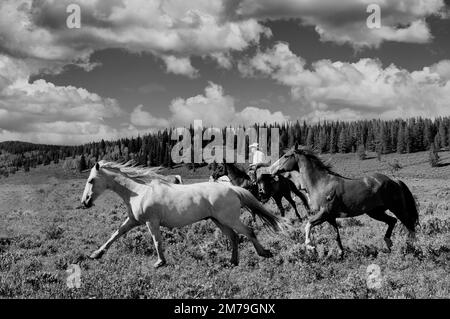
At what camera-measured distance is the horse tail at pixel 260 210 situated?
10.6 meters

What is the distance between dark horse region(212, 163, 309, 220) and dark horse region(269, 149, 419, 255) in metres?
6.56

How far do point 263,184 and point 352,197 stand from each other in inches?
325

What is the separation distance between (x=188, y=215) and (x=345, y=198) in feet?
13.5

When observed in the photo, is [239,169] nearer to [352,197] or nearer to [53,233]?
[53,233]

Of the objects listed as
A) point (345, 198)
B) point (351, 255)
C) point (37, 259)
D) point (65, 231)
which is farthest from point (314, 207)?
point (65, 231)

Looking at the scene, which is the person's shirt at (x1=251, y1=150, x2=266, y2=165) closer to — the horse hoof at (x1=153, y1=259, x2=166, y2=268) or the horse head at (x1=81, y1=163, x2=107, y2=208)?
the horse head at (x1=81, y1=163, x2=107, y2=208)

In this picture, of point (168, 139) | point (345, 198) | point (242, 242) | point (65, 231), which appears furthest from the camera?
point (168, 139)

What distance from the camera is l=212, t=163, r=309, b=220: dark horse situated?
18828 millimetres

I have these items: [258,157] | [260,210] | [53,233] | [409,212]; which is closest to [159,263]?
[260,210]

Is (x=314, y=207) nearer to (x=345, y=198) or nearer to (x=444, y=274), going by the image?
(x=345, y=198)

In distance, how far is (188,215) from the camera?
9.92 m

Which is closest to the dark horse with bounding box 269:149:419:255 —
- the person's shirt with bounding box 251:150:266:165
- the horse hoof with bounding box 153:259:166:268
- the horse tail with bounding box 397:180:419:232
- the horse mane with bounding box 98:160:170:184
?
the horse tail with bounding box 397:180:419:232

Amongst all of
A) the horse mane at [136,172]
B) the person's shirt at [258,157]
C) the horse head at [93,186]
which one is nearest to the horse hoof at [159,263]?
the horse mane at [136,172]

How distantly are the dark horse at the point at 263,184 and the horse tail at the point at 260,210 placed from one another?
7593 mm
